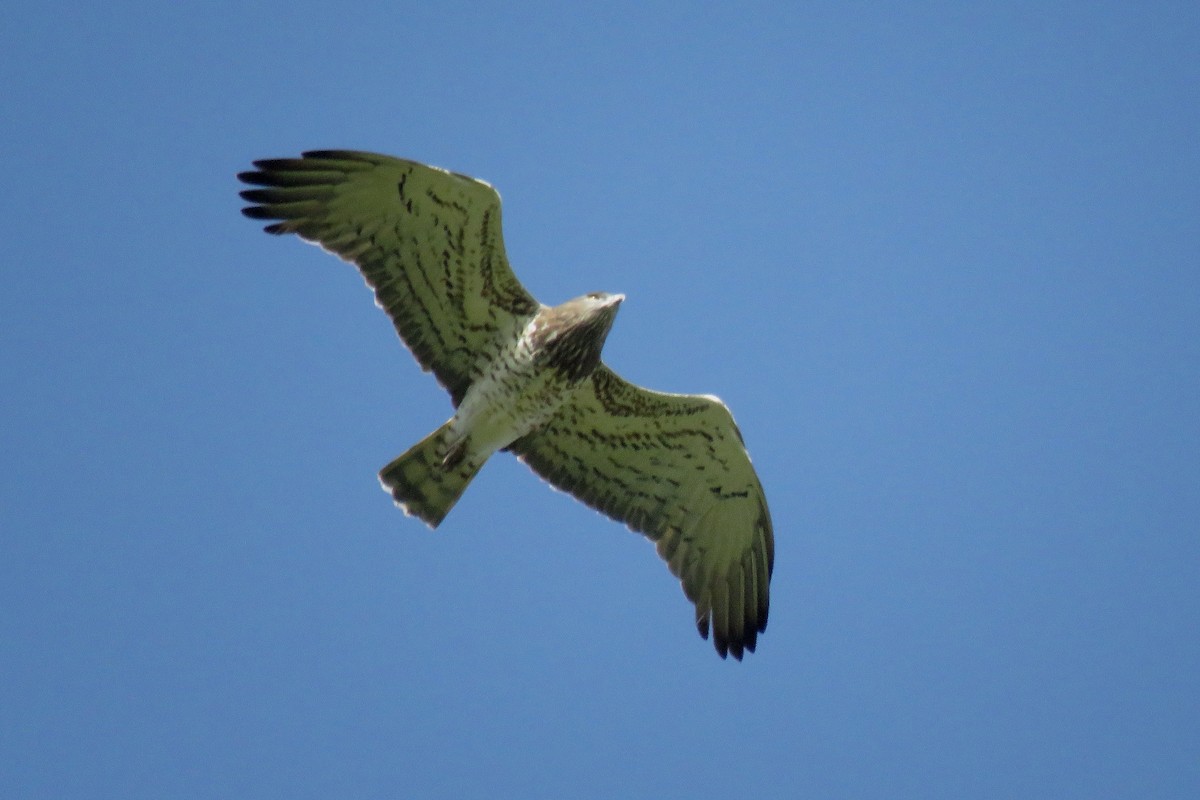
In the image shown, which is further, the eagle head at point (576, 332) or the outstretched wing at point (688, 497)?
the outstretched wing at point (688, 497)

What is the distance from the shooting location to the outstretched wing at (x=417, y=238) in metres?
8.39

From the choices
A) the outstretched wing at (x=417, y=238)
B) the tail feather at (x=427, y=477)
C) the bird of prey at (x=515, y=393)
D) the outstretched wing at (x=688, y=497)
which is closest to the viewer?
the outstretched wing at (x=417, y=238)

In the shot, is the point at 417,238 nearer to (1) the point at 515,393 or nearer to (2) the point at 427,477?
(1) the point at 515,393

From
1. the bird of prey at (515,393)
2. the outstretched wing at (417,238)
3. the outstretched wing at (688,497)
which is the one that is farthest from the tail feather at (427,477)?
the outstretched wing at (688,497)

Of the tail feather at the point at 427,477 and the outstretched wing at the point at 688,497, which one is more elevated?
the outstretched wing at the point at 688,497

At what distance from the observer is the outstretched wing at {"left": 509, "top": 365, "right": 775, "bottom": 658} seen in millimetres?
9570

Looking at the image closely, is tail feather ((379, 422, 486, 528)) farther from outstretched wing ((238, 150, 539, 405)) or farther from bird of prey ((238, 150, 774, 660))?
outstretched wing ((238, 150, 539, 405))

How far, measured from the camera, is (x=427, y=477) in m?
9.05

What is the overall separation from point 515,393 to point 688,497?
1.72m

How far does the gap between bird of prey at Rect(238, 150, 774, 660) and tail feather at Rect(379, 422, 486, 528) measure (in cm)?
1

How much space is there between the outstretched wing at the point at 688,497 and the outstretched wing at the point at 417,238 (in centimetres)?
97

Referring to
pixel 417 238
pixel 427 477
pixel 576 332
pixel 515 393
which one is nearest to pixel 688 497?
pixel 515 393

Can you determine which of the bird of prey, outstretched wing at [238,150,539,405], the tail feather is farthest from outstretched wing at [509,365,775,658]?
outstretched wing at [238,150,539,405]

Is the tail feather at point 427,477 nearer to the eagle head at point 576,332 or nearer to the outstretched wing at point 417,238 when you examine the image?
the outstretched wing at point 417,238
